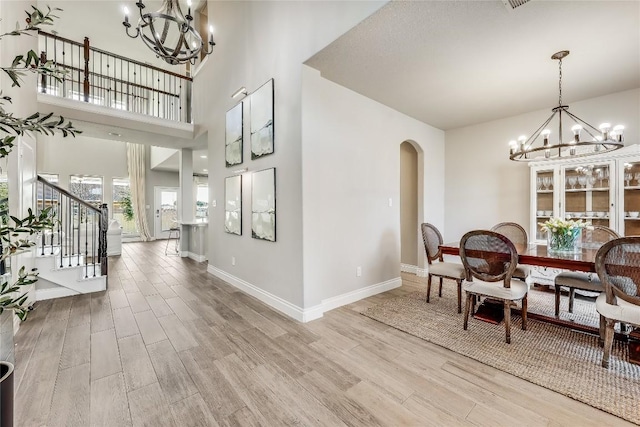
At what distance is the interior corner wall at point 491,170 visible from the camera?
3864 mm

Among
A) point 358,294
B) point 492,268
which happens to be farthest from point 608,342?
point 358,294

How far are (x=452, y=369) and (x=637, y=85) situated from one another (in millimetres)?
4394

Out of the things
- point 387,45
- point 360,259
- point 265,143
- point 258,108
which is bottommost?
point 360,259

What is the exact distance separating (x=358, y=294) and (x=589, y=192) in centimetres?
352

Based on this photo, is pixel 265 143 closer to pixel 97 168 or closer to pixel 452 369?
pixel 452 369

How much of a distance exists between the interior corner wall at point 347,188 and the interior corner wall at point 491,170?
125 centimetres

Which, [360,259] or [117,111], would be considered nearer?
[360,259]

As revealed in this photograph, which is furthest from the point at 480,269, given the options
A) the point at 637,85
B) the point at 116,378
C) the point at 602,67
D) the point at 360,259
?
the point at 637,85

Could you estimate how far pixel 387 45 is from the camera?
2588mm

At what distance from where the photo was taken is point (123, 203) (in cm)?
948

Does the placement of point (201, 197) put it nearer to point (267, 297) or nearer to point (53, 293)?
point (53, 293)

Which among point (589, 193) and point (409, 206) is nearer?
Answer: point (589, 193)

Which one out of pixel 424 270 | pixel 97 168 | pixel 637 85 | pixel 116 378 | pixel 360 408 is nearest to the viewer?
pixel 360 408

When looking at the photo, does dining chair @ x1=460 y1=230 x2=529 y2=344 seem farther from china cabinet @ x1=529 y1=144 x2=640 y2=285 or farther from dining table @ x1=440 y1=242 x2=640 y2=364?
china cabinet @ x1=529 y1=144 x2=640 y2=285
